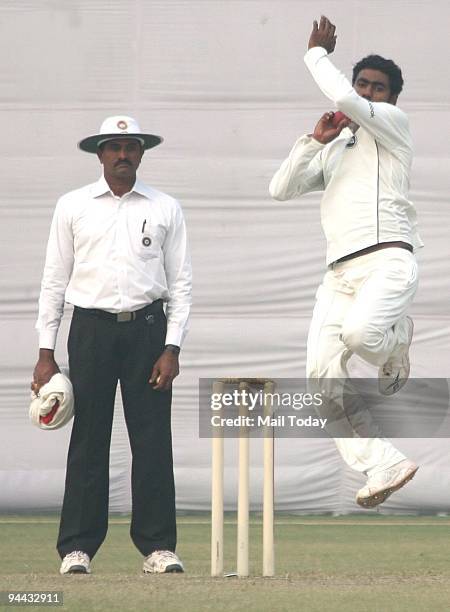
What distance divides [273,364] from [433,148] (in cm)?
142

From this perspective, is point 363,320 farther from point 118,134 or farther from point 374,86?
point 118,134

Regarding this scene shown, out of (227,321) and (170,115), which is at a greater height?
(170,115)

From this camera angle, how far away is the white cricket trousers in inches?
190

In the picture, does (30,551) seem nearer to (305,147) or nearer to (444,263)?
(305,147)

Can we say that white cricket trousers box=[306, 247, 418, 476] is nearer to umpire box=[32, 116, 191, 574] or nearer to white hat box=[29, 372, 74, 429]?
umpire box=[32, 116, 191, 574]

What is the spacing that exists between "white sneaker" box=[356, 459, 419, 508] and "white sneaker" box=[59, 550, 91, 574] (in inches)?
37.2

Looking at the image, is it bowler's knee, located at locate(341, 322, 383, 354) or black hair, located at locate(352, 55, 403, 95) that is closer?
bowler's knee, located at locate(341, 322, 383, 354)

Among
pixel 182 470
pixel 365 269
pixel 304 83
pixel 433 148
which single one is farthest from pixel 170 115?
pixel 365 269

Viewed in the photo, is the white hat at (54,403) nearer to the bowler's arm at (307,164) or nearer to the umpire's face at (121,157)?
the umpire's face at (121,157)

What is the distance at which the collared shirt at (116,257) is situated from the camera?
16.6ft

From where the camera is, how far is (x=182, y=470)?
780 cm

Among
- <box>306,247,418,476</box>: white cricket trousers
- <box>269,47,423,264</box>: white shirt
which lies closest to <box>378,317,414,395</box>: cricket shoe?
<box>306,247,418,476</box>: white cricket trousers

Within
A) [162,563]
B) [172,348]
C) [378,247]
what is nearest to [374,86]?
[378,247]

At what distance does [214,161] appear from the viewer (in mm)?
7879
